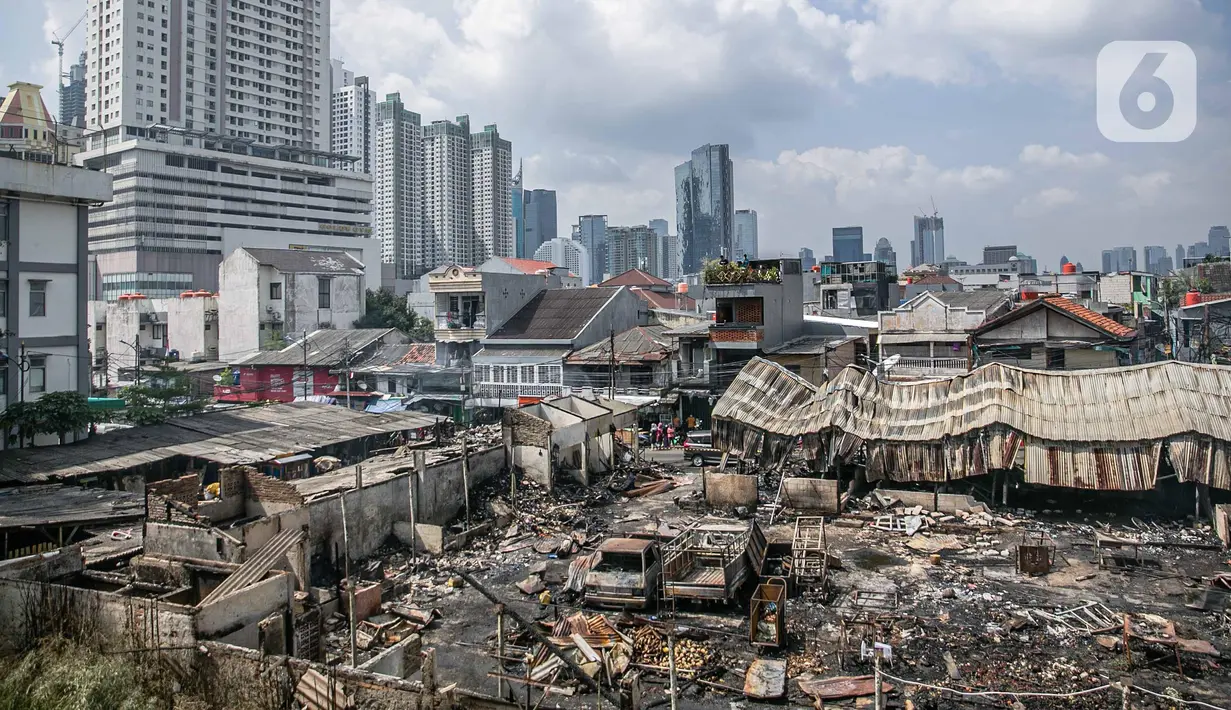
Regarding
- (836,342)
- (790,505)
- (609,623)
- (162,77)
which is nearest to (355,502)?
(609,623)

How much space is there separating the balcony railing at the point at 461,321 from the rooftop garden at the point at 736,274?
A: 40.7 feet

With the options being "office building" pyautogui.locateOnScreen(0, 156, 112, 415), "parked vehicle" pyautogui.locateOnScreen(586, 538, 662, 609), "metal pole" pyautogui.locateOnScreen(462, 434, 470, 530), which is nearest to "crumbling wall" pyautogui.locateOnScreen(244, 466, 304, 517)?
"metal pole" pyautogui.locateOnScreen(462, 434, 470, 530)

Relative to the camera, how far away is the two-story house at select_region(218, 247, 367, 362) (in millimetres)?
56469

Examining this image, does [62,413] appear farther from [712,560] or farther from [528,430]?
[712,560]

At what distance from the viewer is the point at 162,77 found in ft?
342

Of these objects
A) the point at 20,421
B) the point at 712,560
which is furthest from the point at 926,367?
the point at 20,421

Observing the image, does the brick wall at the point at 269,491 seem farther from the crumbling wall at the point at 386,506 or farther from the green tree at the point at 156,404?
the green tree at the point at 156,404

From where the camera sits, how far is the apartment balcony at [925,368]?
33906 millimetres

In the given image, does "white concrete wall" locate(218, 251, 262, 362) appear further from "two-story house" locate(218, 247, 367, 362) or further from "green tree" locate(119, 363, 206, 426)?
"green tree" locate(119, 363, 206, 426)

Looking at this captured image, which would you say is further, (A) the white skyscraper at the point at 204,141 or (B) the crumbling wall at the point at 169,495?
(A) the white skyscraper at the point at 204,141

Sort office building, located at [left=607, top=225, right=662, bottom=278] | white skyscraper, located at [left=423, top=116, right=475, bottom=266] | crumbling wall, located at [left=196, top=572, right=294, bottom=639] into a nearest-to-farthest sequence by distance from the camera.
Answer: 1. crumbling wall, located at [left=196, top=572, right=294, bottom=639]
2. white skyscraper, located at [left=423, top=116, right=475, bottom=266]
3. office building, located at [left=607, top=225, right=662, bottom=278]

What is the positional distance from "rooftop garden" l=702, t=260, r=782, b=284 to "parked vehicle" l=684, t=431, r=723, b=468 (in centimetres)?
754

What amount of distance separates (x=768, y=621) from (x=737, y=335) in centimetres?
2412

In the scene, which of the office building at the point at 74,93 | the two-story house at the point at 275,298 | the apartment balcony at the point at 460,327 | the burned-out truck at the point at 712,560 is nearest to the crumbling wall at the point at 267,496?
the burned-out truck at the point at 712,560
